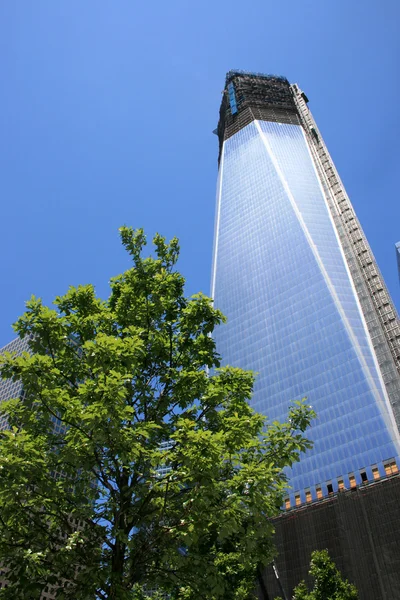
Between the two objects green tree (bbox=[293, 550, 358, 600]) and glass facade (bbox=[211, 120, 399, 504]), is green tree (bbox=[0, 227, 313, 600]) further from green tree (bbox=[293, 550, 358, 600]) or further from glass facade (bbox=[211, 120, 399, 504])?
glass facade (bbox=[211, 120, 399, 504])

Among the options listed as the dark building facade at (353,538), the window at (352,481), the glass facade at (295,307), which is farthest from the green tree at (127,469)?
the glass facade at (295,307)

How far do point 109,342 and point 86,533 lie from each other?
163 inches

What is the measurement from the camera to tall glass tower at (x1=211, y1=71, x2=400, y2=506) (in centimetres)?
8612

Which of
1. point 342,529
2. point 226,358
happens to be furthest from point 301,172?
point 342,529

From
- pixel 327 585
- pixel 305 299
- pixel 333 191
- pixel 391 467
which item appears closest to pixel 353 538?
pixel 391 467

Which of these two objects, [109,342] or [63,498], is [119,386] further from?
[63,498]

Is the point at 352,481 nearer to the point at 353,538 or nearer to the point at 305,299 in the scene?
the point at 353,538

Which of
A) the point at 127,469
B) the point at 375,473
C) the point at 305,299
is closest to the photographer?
the point at 127,469

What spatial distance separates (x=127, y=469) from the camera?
35.7ft

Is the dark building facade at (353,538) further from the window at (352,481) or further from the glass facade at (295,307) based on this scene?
the glass facade at (295,307)

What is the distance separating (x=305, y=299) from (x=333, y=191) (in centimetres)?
4368

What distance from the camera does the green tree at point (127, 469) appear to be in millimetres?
9625

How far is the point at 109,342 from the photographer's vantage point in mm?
10648

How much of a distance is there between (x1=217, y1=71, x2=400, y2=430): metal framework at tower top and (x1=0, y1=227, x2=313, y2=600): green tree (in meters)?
84.1
